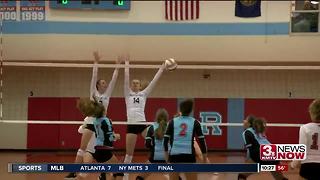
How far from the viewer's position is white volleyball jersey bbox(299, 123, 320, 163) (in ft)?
18.5

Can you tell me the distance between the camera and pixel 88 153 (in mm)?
7863

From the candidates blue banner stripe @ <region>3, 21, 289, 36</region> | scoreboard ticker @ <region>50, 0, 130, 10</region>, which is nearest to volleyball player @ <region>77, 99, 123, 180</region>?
blue banner stripe @ <region>3, 21, 289, 36</region>

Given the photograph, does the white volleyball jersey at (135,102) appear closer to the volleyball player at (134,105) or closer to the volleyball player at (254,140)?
the volleyball player at (134,105)

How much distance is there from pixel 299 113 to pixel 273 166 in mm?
9780

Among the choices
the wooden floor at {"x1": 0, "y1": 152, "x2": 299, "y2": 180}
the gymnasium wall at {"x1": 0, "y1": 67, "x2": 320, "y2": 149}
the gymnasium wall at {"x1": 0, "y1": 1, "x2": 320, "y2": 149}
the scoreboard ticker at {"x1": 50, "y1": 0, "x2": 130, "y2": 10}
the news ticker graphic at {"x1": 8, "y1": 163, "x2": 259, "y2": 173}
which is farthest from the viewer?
the gymnasium wall at {"x1": 0, "y1": 67, "x2": 320, "y2": 149}

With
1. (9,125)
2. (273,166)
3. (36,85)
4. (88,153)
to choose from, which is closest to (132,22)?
(36,85)

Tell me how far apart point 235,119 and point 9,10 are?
27.9 feet

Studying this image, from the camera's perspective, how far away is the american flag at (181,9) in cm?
1544

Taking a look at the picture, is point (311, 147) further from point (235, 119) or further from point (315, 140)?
point (235, 119)

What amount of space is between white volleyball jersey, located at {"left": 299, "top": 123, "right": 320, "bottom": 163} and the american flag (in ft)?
33.5

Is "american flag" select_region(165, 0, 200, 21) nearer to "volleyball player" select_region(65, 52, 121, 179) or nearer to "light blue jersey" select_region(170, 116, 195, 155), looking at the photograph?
"volleyball player" select_region(65, 52, 121, 179)

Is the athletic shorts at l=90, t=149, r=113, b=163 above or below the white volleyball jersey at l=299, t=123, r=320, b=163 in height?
below

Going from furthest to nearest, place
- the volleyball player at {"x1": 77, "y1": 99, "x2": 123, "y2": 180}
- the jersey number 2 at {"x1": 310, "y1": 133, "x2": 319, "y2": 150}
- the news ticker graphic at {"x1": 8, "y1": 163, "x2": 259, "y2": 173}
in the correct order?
the volleyball player at {"x1": 77, "y1": 99, "x2": 123, "y2": 180}
the news ticker graphic at {"x1": 8, "y1": 163, "x2": 259, "y2": 173}
the jersey number 2 at {"x1": 310, "y1": 133, "x2": 319, "y2": 150}

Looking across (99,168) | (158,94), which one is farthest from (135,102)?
(158,94)
